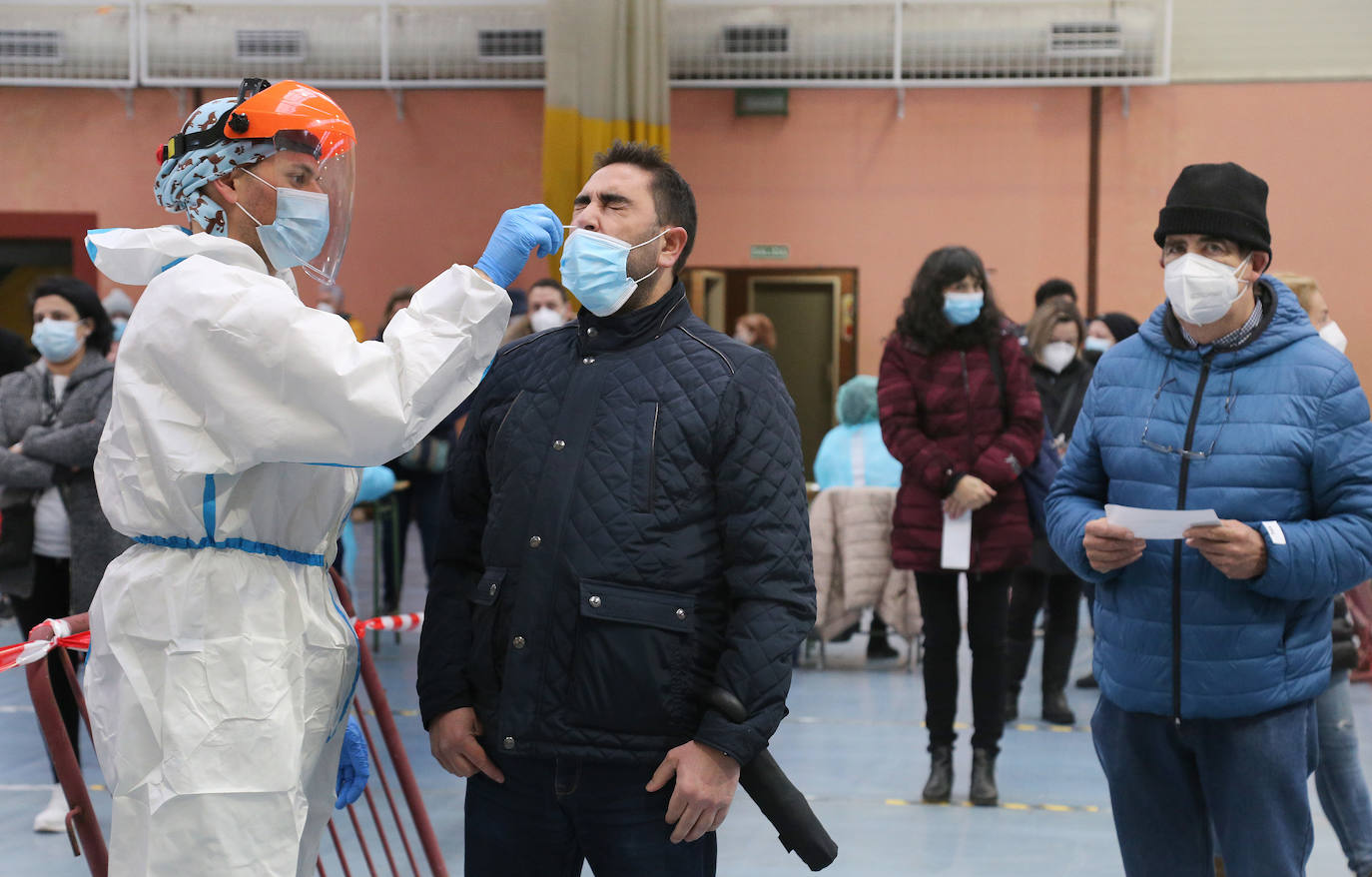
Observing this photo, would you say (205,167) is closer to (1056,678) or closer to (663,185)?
(663,185)

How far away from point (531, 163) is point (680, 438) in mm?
8036

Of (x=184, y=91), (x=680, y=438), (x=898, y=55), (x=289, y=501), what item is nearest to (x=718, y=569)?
(x=680, y=438)

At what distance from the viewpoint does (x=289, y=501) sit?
1.85 metres

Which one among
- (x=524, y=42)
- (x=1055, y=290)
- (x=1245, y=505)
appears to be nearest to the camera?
(x=1245, y=505)

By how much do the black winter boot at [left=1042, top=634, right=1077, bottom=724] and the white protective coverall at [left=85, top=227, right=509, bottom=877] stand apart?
372 centimetres

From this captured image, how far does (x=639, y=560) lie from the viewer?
1901 mm

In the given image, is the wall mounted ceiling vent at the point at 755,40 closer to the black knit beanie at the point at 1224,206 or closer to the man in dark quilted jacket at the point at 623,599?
the black knit beanie at the point at 1224,206

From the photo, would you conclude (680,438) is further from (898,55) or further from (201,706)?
(898,55)

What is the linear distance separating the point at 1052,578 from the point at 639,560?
12.0 feet

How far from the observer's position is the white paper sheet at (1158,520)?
85.2 inches

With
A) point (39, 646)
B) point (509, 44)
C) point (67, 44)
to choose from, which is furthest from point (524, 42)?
point (39, 646)

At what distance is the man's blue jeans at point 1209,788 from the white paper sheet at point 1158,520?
333 mm

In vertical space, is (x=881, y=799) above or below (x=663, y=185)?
below

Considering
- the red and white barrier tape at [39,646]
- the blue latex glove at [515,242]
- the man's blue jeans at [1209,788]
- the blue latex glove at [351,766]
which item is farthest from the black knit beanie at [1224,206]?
the blue latex glove at [351,766]
